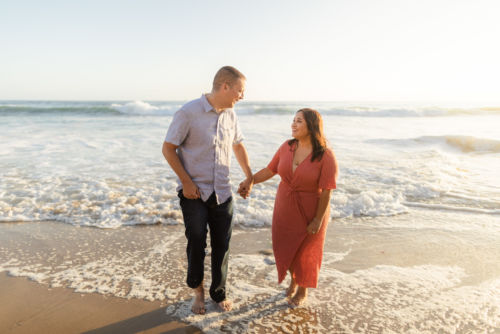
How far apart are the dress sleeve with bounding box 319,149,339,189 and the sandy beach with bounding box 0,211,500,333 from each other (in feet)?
3.73

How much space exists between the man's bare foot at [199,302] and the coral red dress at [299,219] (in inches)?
28.0

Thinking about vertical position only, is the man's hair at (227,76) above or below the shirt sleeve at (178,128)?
above

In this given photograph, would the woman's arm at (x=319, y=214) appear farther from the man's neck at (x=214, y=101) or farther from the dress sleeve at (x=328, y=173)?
the man's neck at (x=214, y=101)

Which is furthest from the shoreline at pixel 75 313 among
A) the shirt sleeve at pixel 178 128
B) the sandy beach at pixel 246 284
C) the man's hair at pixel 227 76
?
the man's hair at pixel 227 76

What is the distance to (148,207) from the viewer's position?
559cm

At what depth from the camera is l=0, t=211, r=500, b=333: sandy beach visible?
2799 mm

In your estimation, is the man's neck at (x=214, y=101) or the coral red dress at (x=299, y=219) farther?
the coral red dress at (x=299, y=219)

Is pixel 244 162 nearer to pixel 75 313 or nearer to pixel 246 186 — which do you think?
pixel 246 186

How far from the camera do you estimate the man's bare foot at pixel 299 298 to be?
304 cm

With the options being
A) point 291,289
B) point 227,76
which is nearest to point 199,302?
point 291,289

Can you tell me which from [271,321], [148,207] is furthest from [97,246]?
[271,321]

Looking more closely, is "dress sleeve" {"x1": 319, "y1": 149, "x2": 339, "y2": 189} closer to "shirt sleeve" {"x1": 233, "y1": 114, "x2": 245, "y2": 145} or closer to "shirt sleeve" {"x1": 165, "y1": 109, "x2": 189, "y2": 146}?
"shirt sleeve" {"x1": 233, "y1": 114, "x2": 245, "y2": 145}

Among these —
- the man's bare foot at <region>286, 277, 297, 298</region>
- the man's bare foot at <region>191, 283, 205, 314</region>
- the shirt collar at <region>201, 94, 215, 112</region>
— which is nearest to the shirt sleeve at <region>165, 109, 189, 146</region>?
the shirt collar at <region>201, 94, 215, 112</region>

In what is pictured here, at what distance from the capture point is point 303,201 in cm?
294
